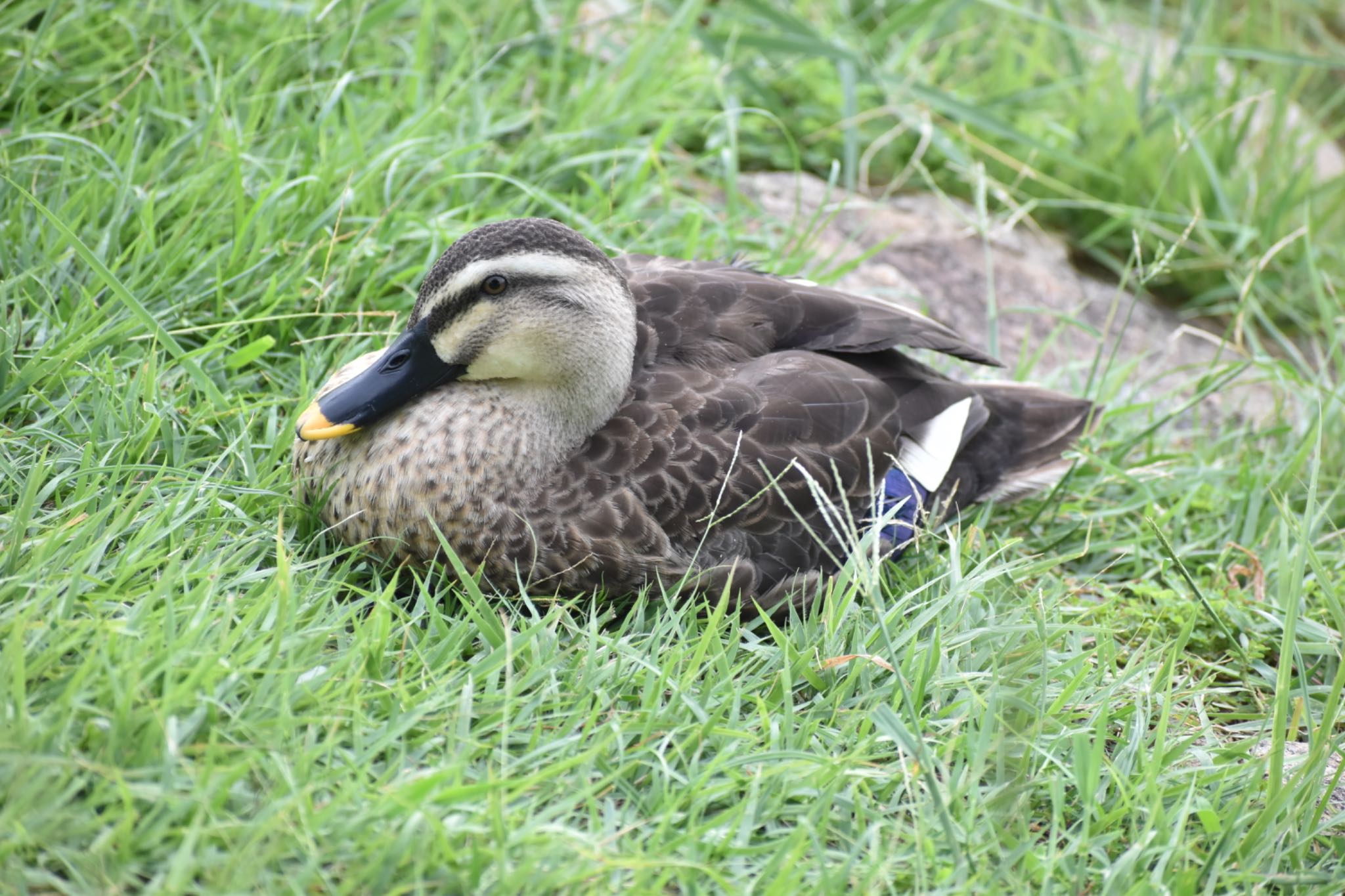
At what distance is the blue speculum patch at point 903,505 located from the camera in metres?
3.08

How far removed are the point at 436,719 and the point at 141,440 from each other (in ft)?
3.51

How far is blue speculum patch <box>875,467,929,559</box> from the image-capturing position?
3.08 metres

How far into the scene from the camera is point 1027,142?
4570 mm

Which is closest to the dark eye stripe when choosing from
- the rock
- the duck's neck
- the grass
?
the duck's neck

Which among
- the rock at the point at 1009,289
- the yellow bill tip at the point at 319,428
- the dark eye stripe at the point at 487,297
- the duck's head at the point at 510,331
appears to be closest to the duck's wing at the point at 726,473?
the duck's head at the point at 510,331

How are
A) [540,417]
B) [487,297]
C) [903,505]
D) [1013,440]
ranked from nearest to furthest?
[487,297]
[540,417]
[903,505]
[1013,440]

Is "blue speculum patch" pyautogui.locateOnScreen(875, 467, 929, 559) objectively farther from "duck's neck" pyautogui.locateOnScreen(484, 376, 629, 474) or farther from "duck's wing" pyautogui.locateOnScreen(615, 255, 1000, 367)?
"duck's neck" pyautogui.locateOnScreen(484, 376, 629, 474)

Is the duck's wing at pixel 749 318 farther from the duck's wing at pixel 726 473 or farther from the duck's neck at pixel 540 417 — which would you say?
the duck's neck at pixel 540 417

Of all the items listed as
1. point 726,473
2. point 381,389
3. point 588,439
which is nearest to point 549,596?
point 588,439

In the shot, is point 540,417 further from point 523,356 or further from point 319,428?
point 319,428

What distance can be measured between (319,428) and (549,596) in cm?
62

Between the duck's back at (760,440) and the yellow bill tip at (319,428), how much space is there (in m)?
0.44

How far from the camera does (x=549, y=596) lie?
8.88 feet

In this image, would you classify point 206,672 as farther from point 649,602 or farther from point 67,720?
point 649,602
